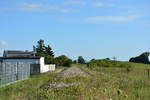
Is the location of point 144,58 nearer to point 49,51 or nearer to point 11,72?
point 49,51

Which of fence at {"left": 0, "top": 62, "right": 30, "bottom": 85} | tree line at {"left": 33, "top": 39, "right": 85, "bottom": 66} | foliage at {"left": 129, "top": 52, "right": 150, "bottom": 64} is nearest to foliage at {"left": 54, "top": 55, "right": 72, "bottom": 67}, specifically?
tree line at {"left": 33, "top": 39, "right": 85, "bottom": 66}

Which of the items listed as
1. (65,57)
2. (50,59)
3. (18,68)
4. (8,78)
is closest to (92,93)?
(8,78)

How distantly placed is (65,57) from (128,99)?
12114cm

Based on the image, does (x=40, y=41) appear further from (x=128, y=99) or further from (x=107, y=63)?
(x=128, y=99)

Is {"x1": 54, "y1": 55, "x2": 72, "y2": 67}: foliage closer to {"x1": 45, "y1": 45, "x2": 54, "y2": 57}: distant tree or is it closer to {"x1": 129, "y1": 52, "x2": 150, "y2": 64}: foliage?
{"x1": 45, "y1": 45, "x2": 54, "y2": 57}: distant tree

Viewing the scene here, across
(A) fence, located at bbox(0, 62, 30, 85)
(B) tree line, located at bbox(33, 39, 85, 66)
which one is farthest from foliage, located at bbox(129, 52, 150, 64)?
(A) fence, located at bbox(0, 62, 30, 85)

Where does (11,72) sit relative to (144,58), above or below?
below

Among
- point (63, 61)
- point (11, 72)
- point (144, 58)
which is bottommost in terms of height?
point (11, 72)

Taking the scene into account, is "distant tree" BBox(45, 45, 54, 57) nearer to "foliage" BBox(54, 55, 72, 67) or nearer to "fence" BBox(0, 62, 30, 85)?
"foliage" BBox(54, 55, 72, 67)

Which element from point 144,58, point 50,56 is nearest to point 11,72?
point 50,56

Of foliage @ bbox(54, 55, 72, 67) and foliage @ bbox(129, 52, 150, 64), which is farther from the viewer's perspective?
foliage @ bbox(129, 52, 150, 64)

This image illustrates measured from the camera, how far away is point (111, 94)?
14.2 metres

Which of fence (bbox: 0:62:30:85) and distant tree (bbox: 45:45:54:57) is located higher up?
distant tree (bbox: 45:45:54:57)

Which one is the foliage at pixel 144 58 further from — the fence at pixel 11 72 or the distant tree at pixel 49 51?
the fence at pixel 11 72
